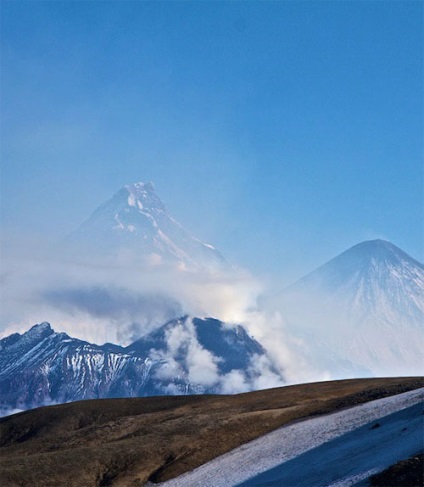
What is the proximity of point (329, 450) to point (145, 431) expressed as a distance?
34.2 metres

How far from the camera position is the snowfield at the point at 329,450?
62062mm

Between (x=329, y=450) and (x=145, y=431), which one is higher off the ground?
(x=145, y=431)

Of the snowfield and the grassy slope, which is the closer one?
the snowfield

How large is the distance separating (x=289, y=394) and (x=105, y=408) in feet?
107

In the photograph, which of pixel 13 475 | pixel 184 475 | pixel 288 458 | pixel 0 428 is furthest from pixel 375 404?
pixel 0 428

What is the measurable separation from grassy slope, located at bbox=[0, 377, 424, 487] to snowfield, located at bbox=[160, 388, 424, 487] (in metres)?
4.69

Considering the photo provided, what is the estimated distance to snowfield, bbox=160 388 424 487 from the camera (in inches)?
2443

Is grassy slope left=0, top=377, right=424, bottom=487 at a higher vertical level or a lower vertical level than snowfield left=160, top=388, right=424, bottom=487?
higher

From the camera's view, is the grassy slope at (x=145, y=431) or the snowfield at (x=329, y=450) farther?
the grassy slope at (x=145, y=431)

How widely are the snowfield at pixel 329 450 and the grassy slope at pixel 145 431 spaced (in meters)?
4.69

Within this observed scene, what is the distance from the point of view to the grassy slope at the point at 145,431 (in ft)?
276

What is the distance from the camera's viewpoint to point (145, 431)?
101 m

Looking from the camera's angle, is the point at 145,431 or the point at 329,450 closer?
the point at 329,450

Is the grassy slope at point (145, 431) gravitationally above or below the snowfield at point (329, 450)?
above
